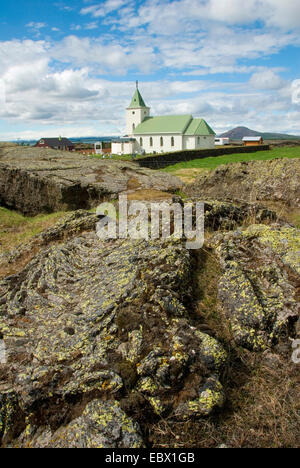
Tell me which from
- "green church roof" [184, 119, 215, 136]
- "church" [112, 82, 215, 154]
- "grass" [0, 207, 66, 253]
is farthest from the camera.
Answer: "church" [112, 82, 215, 154]

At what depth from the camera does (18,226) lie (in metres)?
12.6

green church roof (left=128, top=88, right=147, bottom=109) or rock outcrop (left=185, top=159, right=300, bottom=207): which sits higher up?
green church roof (left=128, top=88, right=147, bottom=109)

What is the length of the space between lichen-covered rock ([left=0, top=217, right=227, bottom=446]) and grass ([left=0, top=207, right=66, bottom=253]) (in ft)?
14.9

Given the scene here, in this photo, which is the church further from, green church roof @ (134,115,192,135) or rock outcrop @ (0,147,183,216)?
rock outcrop @ (0,147,183,216)

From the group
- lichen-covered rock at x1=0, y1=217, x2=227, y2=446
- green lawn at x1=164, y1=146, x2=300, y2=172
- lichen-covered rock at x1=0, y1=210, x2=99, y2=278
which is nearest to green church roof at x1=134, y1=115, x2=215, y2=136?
green lawn at x1=164, y1=146, x2=300, y2=172

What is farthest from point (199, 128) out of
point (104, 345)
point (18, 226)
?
point (104, 345)

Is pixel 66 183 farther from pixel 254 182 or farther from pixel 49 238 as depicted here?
pixel 254 182

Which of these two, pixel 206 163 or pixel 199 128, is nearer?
pixel 206 163

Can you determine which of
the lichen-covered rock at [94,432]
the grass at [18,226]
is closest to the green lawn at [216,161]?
the grass at [18,226]

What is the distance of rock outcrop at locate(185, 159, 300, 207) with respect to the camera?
13.2 meters

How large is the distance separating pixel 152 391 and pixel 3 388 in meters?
1.81

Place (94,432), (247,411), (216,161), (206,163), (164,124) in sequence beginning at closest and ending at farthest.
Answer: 1. (94,432)
2. (247,411)
3. (206,163)
4. (216,161)
5. (164,124)

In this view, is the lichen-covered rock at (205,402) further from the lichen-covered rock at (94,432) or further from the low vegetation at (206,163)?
the low vegetation at (206,163)

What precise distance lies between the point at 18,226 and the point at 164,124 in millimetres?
75718
